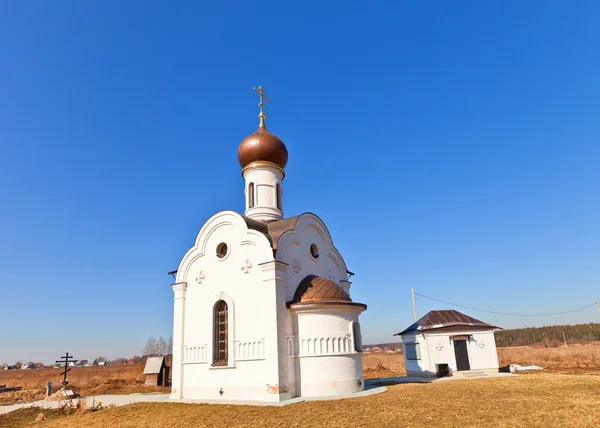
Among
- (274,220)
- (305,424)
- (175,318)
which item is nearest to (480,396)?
(305,424)

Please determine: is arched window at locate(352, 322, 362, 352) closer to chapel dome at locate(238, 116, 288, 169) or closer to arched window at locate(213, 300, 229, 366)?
arched window at locate(213, 300, 229, 366)

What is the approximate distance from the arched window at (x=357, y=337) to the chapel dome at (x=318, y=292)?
40.9 inches

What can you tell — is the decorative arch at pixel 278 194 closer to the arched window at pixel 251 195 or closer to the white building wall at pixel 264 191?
the white building wall at pixel 264 191

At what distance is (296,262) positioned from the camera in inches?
593

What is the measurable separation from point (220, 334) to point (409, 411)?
7647 millimetres

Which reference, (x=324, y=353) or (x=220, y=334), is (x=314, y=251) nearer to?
(x=324, y=353)

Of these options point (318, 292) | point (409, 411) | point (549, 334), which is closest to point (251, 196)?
point (318, 292)

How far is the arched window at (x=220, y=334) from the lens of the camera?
14453 mm

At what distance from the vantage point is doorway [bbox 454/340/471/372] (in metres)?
19.7

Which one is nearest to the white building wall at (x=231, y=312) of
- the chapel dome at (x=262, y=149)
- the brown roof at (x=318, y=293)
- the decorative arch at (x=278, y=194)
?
the brown roof at (x=318, y=293)

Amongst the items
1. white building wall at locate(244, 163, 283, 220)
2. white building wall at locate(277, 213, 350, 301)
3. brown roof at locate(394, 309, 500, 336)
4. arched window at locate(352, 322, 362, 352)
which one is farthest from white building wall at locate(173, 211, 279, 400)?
brown roof at locate(394, 309, 500, 336)

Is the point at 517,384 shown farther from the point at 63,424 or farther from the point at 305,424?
the point at 63,424

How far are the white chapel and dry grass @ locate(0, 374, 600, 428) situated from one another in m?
1.40

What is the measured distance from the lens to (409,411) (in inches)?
380
